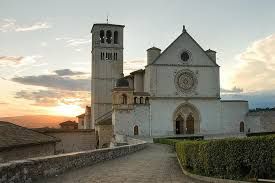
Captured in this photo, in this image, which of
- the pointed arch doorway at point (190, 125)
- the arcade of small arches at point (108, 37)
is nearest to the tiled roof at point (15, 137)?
the pointed arch doorway at point (190, 125)

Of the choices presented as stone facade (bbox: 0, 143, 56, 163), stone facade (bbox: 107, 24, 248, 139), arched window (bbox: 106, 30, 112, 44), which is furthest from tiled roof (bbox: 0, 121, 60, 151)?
arched window (bbox: 106, 30, 112, 44)

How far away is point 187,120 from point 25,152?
32.7m

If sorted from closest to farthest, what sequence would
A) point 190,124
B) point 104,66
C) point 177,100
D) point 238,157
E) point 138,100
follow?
point 238,157 → point 138,100 → point 177,100 → point 190,124 → point 104,66

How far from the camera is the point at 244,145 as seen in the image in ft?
35.7

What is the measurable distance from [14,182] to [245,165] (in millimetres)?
6051

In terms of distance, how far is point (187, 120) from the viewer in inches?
2142

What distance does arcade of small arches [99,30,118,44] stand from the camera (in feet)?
208

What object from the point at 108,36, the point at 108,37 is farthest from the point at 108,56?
the point at 108,36

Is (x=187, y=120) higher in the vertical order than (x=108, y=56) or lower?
lower

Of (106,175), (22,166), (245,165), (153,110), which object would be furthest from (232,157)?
(153,110)

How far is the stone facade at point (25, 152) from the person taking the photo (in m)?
21.6

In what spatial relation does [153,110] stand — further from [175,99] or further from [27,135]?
[27,135]

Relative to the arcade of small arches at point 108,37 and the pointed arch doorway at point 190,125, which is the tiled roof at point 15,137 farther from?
the arcade of small arches at point 108,37

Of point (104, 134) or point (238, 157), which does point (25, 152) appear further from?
point (104, 134)
